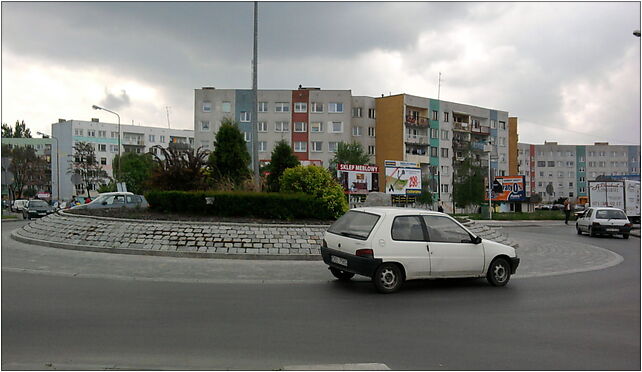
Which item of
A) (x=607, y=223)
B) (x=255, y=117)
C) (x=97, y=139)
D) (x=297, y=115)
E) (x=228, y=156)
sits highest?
(x=297, y=115)

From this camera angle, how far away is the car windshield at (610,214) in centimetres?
2541

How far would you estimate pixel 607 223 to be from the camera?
2525cm

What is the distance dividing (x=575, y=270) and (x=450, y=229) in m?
5.03

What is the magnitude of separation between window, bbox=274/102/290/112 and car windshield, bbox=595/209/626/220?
4536 centimetres

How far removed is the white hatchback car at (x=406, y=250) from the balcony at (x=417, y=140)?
59728 mm

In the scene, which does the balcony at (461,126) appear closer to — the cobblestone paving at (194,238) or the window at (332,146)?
the window at (332,146)

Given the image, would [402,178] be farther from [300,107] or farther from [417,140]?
[417,140]

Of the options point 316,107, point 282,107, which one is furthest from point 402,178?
point 282,107

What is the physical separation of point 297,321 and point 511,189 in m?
61.0

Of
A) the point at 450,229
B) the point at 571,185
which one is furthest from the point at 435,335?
the point at 571,185

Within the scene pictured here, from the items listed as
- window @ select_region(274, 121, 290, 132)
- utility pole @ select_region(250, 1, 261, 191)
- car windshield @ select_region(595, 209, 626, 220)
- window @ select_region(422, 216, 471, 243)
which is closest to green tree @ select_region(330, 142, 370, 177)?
window @ select_region(274, 121, 290, 132)

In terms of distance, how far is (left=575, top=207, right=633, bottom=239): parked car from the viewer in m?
25.0

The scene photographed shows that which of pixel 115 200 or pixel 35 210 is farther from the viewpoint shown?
pixel 35 210

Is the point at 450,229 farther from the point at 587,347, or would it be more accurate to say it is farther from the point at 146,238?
the point at 146,238
